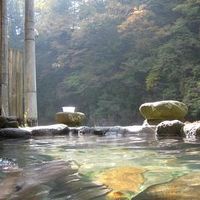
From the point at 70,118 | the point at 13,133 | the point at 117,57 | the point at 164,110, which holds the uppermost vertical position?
the point at 117,57

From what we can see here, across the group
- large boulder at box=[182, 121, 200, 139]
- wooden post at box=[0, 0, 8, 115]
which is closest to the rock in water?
large boulder at box=[182, 121, 200, 139]

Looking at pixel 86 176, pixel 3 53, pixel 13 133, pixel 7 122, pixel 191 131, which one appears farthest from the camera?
pixel 3 53

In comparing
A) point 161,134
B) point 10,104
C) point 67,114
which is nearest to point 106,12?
point 67,114

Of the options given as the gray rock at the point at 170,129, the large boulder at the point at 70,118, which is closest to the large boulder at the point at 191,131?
the gray rock at the point at 170,129

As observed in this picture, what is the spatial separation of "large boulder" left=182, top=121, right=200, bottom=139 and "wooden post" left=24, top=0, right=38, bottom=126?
13.7 feet

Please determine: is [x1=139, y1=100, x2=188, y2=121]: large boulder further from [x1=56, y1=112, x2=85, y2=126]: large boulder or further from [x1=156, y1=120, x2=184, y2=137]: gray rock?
[x1=56, y1=112, x2=85, y2=126]: large boulder

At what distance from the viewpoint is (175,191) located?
1.86 meters

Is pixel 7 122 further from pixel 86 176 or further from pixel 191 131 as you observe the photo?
pixel 86 176

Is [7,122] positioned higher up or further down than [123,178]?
higher up

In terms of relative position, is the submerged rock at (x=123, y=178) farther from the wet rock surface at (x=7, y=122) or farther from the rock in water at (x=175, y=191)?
the wet rock surface at (x=7, y=122)

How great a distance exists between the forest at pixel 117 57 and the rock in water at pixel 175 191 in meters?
13.4

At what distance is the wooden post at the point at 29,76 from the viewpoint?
8.98m

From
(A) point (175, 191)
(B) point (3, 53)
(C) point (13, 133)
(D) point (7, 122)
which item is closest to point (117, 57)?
(B) point (3, 53)

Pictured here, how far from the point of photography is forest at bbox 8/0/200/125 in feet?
54.4
